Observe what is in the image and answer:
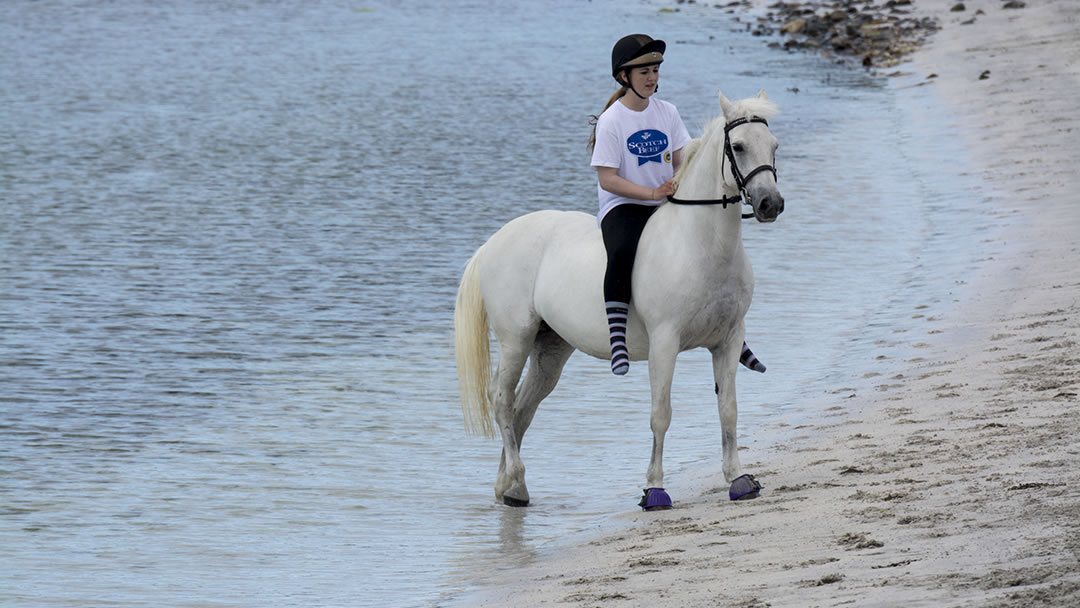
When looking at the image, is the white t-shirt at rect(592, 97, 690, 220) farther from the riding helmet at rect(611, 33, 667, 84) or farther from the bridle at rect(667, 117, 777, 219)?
the bridle at rect(667, 117, 777, 219)

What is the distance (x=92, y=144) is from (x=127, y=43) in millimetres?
15789

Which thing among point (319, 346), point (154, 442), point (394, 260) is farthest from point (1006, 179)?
point (154, 442)

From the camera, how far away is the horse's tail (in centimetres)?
891

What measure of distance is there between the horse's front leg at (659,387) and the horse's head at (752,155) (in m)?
0.86

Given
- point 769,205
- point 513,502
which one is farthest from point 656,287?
point 513,502

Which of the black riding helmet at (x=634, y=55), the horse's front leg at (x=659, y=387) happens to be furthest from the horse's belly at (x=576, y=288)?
the black riding helmet at (x=634, y=55)

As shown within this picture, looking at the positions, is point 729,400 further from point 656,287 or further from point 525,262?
point 525,262

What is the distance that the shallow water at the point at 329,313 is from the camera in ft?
26.0

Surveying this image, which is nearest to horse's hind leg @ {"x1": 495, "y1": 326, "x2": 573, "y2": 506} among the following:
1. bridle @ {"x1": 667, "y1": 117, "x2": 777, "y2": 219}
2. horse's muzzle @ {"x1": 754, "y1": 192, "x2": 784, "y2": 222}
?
bridle @ {"x1": 667, "y1": 117, "x2": 777, "y2": 219}

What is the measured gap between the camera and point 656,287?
7660mm

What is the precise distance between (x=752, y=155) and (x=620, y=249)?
0.89 m

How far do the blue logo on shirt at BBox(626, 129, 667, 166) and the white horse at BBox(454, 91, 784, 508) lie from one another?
0.16m

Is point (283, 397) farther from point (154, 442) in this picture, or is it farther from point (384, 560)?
point (384, 560)

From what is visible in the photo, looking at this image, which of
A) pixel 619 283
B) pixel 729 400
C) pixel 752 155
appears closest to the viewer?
pixel 752 155
